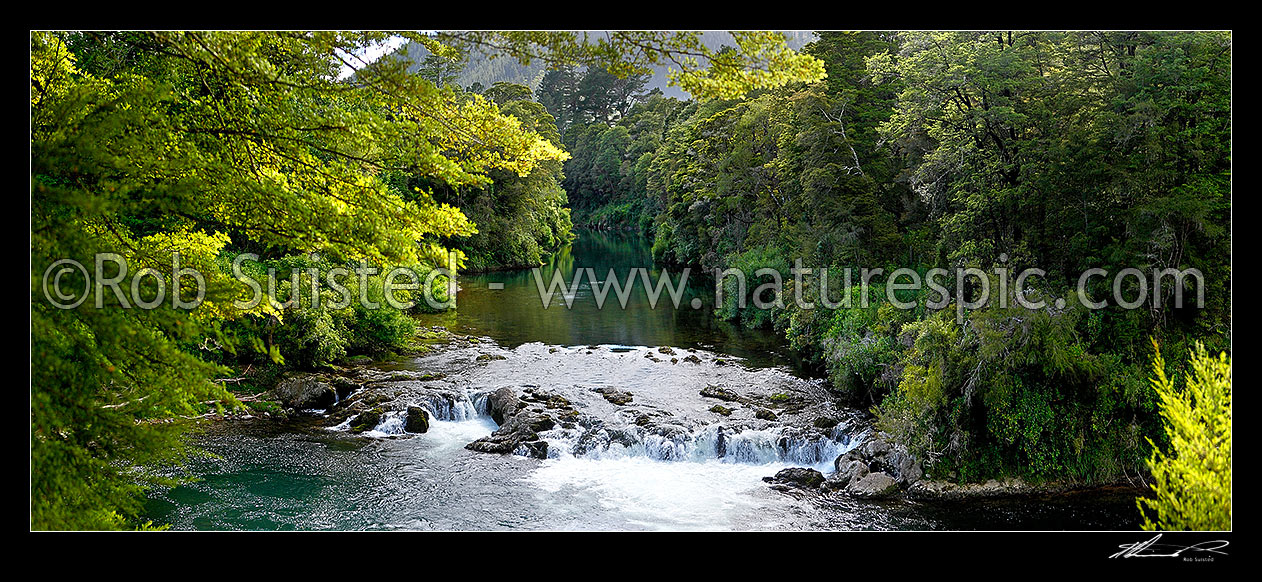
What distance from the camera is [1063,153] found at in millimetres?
13234

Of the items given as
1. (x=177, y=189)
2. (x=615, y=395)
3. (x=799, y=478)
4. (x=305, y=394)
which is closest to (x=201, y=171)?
(x=177, y=189)

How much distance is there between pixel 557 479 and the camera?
38.1 feet

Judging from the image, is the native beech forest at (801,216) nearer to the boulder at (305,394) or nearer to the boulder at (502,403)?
the boulder at (305,394)

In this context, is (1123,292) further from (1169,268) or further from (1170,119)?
(1170,119)

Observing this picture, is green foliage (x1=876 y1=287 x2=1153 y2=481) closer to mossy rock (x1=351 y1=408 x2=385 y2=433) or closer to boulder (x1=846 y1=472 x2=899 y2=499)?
boulder (x1=846 y1=472 x2=899 y2=499)

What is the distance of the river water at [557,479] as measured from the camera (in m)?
10.2

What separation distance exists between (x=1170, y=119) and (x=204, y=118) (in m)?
12.8

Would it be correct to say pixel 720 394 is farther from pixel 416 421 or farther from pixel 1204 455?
pixel 1204 455

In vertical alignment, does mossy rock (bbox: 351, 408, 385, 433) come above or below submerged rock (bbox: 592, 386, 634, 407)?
below
